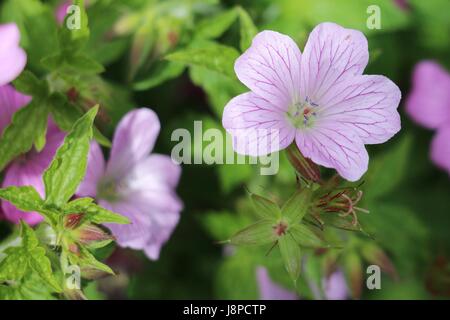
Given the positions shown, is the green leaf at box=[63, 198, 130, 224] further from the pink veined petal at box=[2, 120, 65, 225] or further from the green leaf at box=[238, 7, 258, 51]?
the green leaf at box=[238, 7, 258, 51]

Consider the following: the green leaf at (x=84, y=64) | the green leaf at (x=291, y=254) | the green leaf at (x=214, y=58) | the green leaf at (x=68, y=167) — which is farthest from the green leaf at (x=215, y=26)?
the green leaf at (x=291, y=254)

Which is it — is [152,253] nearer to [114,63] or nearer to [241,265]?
[241,265]

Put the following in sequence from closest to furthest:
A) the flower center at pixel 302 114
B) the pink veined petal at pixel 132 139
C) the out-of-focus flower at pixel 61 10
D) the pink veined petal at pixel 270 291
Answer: the flower center at pixel 302 114
the pink veined petal at pixel 132 139
the pink veined petal at pixel 270 291
the out-of-focus flower at pixel 61 10

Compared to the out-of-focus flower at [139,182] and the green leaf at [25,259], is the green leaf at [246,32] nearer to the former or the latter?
the out-of-focus flower at [139,182]

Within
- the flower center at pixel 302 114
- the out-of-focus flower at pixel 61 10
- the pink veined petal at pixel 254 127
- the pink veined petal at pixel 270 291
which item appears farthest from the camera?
the out-of-focus flower at pixel 61 10

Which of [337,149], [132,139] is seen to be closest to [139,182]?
[132,139]
